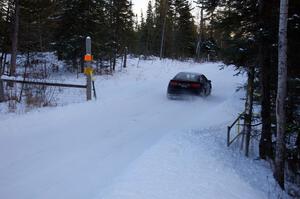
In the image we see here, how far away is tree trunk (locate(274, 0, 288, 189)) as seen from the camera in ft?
23.2

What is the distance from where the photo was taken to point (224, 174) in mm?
6547

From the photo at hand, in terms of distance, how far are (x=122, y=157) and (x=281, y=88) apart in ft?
13.2

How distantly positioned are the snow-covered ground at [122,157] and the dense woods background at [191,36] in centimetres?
174

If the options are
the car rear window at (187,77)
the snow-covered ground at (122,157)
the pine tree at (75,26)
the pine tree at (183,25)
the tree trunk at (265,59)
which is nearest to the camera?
the snow-covered ground at (122,157)

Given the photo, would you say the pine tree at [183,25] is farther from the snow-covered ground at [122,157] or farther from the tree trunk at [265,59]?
the tree trunk at [265,59]

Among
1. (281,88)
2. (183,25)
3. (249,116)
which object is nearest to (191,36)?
(183,25)

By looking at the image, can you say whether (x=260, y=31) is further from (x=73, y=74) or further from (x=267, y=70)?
(x=73, y=74)

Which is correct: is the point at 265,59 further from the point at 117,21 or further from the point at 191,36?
the point at 191,36

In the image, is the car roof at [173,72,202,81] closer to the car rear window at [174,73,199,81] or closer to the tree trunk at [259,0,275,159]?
the car rear window at [174,73,199,81]

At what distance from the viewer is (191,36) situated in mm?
50812

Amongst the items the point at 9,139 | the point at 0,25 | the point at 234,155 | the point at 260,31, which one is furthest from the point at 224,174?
the point at 0,25

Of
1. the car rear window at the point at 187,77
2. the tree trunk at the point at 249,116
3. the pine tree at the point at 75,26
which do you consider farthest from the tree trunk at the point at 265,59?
the pine tree at the point at 75,26

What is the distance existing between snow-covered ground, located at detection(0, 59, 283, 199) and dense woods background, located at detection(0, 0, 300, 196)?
1.74 metres

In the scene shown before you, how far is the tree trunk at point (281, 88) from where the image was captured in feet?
23.2
